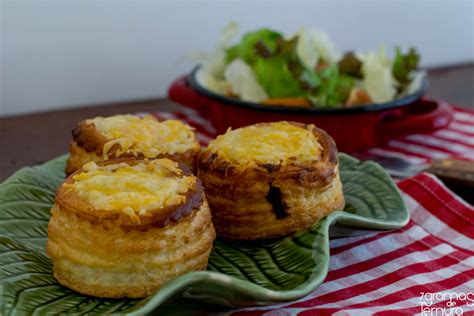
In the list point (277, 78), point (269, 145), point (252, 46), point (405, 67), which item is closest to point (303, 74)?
point (277, 78)

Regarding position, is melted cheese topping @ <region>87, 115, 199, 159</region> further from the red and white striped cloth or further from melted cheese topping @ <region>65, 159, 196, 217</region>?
the red and white striped cloth

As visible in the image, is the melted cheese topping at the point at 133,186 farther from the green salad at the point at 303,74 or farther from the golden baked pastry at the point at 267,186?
the green salad at the point at 303,74

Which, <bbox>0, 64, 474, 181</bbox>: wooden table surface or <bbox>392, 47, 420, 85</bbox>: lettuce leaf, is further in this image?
<bbox>392, 47, 420, 85</bbox>: lettuce leaf

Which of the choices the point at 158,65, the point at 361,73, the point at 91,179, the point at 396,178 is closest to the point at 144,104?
the point at 158,65

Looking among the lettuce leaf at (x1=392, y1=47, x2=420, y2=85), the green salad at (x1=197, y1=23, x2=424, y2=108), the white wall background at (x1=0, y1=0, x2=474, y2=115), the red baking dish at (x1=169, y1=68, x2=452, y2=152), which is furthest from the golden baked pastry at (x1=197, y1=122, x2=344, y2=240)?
the white wall background at (x1=0, y1=0, x2=474, y2=115)

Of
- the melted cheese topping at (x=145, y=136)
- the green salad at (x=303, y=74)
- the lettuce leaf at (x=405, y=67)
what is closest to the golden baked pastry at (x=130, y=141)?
the melted cheese topping at (x=145, y=136)

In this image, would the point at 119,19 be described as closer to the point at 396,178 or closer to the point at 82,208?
the point at 396,178
